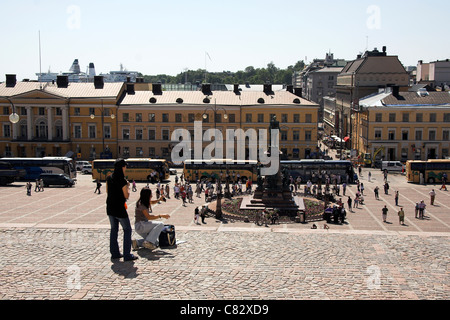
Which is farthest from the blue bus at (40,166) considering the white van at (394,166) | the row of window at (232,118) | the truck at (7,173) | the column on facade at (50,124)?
the white van at (394,166)

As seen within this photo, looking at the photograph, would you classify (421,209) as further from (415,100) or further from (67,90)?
(67,90)

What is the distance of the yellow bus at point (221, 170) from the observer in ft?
192

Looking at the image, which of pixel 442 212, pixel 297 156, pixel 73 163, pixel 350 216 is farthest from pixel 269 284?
pixel 297 156

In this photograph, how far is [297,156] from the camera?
76.3 metres

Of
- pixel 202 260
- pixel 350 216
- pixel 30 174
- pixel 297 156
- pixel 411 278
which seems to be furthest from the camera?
pixel 297 156

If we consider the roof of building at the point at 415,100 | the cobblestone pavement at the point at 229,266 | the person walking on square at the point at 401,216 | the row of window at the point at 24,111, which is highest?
the roof of building at the point at 415,100

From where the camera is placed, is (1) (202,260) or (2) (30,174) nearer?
(1) (202,260)

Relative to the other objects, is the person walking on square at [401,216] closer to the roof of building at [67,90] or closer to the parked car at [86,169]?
the parked car at [86,169]

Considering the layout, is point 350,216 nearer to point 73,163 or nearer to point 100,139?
point 73,163

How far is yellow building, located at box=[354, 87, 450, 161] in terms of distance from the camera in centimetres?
7394

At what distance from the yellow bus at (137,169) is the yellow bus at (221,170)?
298cm

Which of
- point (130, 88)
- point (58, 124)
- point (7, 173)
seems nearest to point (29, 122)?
point (58, 124)

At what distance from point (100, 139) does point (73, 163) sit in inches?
690
